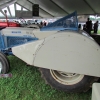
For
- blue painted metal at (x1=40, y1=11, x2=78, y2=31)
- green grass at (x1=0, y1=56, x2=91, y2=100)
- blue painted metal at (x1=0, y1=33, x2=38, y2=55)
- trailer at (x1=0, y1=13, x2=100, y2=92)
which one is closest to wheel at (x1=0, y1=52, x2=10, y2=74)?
green grass at (x1=0, y1=56, x2=91, y2=100)

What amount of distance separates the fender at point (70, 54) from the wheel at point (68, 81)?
0.63 ft

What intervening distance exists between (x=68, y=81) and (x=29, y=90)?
0.71 metres

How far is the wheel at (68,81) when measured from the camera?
9.40ft

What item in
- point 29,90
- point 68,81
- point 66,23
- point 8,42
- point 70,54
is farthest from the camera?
point 8,42

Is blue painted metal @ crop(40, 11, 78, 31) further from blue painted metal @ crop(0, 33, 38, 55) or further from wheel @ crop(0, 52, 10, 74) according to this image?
wheel @ crop(0, 52, 10, 74)

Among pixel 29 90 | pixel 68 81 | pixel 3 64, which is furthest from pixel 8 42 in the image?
pixel 68 81

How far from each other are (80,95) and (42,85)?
0.72 meters

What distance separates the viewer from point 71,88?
114 inches

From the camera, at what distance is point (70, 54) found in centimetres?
275

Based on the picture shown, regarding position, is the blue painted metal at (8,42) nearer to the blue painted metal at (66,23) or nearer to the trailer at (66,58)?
the blue painted metal at (66,23)

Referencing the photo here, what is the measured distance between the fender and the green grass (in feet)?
1.71

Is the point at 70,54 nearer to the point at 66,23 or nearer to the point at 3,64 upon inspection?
the point at 66,23

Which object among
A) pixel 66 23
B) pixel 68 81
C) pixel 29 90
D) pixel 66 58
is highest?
pixel 66 23

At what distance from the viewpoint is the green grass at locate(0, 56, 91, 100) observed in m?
2.96
